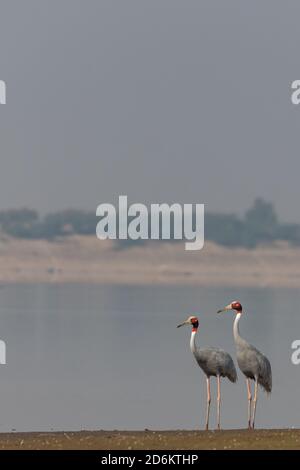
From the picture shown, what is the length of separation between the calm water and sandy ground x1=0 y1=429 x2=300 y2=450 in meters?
10.2

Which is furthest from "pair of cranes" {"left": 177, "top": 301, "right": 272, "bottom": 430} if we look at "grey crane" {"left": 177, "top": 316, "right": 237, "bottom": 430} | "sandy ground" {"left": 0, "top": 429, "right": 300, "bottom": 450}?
"sandy ground" {"left": 0, "top": 429, "right": 300, "bottom": 450}

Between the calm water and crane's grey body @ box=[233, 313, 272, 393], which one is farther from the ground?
the calm water

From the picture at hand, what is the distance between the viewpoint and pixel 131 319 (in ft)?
372

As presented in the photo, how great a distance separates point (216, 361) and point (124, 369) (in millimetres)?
34215

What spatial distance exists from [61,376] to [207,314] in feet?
152

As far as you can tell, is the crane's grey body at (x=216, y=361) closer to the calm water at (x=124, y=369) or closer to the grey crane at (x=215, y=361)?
the grey crane at (x=215, y=361)

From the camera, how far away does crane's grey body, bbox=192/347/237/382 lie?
3544 centimetres

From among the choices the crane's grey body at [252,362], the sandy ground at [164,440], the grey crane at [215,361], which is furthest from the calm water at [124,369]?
the sandy ground at [164,440]

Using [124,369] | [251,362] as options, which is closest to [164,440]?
[251,362]

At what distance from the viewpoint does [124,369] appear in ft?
228

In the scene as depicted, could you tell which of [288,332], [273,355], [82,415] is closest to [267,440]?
[82,415]

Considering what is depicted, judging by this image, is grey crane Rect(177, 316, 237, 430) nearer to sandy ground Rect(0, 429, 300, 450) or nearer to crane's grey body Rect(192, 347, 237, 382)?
crane's grey body Rect(192, 347, 237, 382)

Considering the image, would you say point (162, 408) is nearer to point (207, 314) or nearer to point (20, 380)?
point (20, 380)

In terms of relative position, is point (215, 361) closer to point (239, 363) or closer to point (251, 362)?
point (239, 363)
